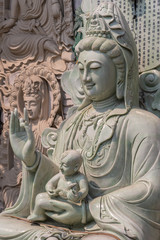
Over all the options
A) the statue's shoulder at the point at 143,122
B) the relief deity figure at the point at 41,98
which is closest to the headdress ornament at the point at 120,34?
the statue's shoulder at the point at 143,122

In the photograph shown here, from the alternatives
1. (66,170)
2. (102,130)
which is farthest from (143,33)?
(66,170)

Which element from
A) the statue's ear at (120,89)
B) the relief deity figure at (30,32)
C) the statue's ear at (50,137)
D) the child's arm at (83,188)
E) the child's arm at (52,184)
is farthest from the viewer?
the relief deity figure at (30,32)

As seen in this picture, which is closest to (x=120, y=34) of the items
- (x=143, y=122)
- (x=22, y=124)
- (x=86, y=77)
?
(x=86, y=77)

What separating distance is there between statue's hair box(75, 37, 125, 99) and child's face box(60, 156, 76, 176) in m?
0.79

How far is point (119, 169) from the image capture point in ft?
20.5

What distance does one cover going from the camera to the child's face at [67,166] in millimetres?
6086

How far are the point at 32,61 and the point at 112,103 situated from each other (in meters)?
→ 2.14

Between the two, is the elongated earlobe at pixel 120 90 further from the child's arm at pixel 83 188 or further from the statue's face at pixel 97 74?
the child's arm at pixel 83 188

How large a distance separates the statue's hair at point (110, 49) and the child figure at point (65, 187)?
0.77 metres

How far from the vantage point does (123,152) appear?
6.27 m

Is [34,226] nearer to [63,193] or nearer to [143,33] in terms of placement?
[63,193]

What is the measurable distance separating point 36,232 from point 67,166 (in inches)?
21.6

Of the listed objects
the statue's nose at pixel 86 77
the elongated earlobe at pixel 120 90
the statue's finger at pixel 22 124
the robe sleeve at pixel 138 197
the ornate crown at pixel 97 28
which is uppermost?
the ornate crown at pixel 97 28

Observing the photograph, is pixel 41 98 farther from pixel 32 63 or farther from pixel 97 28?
pixel 97 28
